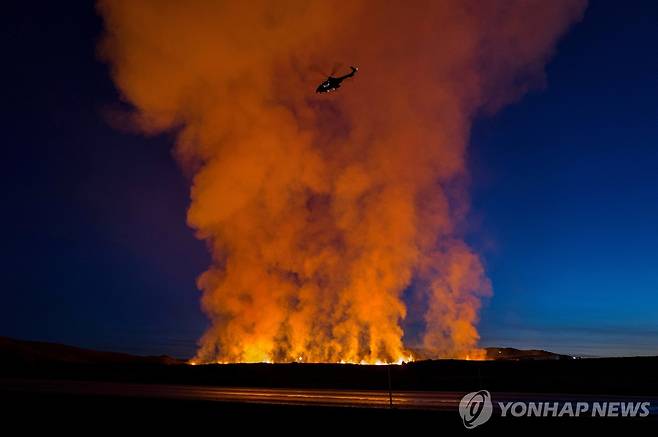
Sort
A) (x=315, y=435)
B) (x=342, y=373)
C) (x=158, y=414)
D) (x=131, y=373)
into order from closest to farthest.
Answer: (x=315, y=435)
(x=158, y=414)
(x=342, y=373)
(x=131, y=373)

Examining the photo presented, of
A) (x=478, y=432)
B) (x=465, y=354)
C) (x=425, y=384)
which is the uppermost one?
(x=465, y=354)

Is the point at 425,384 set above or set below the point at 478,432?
above

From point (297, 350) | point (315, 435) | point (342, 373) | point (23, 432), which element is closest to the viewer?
point (315, 435)

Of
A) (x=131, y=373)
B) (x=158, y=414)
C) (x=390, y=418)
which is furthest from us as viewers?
(x=131, y=373)

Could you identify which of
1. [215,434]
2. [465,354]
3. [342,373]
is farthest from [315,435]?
[465,354]

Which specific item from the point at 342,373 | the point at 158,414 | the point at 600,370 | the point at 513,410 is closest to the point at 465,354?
the point at 600,370

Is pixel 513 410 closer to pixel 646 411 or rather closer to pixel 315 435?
pixel 646 411

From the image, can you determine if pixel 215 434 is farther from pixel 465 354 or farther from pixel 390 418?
pixel 465 354

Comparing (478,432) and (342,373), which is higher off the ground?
(342,373)

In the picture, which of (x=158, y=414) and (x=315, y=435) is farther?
(x=158, y=414)
